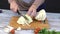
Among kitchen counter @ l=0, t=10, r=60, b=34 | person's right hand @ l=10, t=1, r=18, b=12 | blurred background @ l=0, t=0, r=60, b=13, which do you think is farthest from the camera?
blurred background @ l=0, t=0, r=60, b=13

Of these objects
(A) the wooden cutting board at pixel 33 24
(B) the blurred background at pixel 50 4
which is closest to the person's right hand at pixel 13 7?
(A) the wooden cutting board at pixel 33 24

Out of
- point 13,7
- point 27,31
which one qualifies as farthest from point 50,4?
point 27,31

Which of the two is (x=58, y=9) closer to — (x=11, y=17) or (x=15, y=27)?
(x=11, y=17)

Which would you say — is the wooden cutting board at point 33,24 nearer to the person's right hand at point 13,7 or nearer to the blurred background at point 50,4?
the person's right hand at point 13,7

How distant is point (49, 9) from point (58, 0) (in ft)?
0.76

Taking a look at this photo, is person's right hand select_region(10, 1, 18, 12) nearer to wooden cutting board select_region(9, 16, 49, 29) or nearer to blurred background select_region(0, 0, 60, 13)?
wooden cutting board select_region(9, 16, 49, 29)

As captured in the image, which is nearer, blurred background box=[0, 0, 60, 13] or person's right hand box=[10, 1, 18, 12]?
person's right hand box=[10, 1, 18, 12]

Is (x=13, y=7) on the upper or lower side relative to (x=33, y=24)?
upper

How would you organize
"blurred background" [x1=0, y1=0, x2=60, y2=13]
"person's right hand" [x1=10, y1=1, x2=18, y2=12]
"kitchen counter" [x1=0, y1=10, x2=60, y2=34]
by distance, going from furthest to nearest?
"blurred background" [x1=0, y1=0, x2=60, y2=13]
"person's right hand" [x1=10, y1=1, x2=18, y2=12]
"kitchen counter" [x1=0, y1=10, x2=60, y2=34]

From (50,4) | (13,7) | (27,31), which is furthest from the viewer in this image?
(50,4)

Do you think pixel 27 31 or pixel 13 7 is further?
pixel 13 7

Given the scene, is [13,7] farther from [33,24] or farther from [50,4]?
[50,4]

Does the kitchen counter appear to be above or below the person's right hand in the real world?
below

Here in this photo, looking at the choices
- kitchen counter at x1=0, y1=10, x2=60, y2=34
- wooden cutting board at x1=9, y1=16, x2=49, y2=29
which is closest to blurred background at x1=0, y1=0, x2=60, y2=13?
kitchen counter at x1=0, y1=10, x2=60, y2=34
